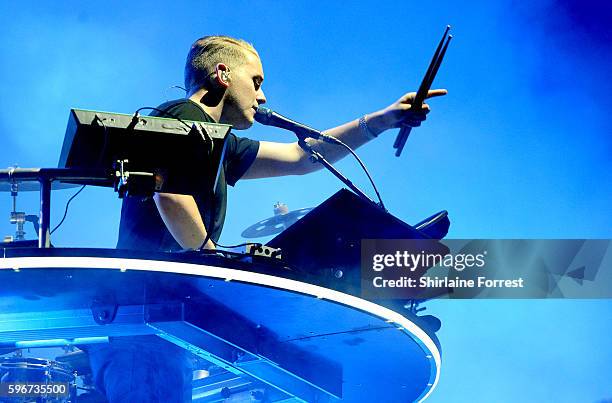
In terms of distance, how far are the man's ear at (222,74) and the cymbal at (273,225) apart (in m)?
1.93

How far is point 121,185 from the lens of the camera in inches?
43.6

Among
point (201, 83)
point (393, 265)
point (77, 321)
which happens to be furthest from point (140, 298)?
point (201, 83)

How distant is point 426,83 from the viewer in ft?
6.15

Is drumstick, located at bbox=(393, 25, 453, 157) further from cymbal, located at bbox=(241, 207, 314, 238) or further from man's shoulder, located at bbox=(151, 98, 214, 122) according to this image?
cymbal, located at bbox=(241, 207, 314, 238)

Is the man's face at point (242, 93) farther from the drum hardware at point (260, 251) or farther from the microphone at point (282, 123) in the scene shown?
the drum hardware at point (260, 251)

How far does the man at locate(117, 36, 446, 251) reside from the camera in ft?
4.45

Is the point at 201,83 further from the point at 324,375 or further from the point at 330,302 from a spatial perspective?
the point at 330,302

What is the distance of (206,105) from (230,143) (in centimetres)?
24

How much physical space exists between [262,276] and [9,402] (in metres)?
1.27

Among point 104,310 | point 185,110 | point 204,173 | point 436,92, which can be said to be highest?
point 436,92

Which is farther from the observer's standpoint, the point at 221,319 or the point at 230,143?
the point at 230,143

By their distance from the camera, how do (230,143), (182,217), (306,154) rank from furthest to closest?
(306,154) < (230,143) < (182,217)

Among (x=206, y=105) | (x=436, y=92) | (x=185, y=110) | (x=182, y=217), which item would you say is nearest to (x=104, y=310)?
(x=182, y=217)

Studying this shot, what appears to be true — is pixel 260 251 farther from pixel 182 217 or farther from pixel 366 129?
pixel 366 129
